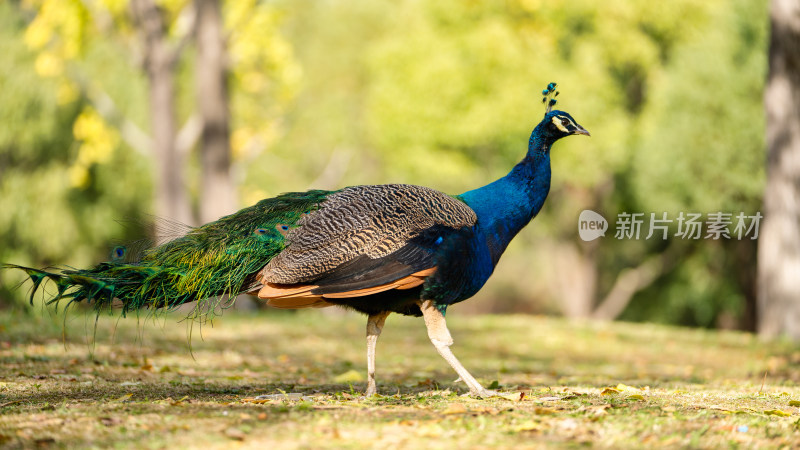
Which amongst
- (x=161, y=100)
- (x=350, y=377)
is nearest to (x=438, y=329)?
(x=350, y=377)

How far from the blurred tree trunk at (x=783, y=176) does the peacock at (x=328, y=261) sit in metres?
9.09

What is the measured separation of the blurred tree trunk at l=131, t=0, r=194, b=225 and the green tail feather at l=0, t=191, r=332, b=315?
441 inches

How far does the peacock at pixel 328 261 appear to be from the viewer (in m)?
5.96

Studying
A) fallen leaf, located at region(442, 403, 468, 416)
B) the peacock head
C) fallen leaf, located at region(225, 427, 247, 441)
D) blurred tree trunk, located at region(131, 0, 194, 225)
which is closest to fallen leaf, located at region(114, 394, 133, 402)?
fallen leaf, located at region(225, 427, 247, 441)

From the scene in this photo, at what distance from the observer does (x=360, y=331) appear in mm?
13406

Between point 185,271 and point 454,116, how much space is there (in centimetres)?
2026

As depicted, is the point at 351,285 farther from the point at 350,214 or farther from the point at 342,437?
the point at 342,437

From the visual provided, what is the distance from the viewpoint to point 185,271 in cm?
600

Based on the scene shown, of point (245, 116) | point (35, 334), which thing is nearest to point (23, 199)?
point (245, 116)

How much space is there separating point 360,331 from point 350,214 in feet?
24.3

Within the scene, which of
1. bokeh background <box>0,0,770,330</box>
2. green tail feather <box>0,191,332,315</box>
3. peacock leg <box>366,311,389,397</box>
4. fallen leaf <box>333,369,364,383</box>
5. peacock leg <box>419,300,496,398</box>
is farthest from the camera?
bokeh background <box>0,0,770,330</box>

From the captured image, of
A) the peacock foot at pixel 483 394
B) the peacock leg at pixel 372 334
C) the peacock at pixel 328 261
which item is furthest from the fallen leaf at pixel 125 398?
the peacock foot at pixel 483 394

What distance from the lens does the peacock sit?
596 centimetres

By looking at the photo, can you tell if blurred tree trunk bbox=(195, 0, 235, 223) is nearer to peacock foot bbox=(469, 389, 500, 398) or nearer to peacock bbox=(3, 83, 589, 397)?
peacock bbox=(3, 83, 589, 397)
